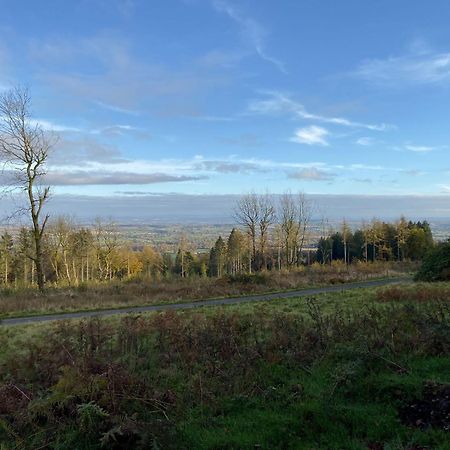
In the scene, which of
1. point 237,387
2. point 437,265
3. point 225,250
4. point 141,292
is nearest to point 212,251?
point 225,250

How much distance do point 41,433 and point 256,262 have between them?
50931 mm

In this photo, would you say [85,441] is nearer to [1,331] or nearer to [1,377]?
[1,377]

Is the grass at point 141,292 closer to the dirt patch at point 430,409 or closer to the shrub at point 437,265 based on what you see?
the shrub at point 437,265

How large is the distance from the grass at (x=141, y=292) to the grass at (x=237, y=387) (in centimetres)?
1249

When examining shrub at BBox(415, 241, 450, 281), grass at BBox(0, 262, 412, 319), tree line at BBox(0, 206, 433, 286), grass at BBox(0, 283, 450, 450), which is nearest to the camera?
grass at BBox(0, 283, 450, 450)

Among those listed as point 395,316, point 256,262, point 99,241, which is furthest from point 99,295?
point 99,241

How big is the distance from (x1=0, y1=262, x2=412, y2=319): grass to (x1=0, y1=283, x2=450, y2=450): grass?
492 inches

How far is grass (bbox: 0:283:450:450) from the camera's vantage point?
16.0 feet

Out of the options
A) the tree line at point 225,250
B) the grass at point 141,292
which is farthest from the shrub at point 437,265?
the tree line at point 225,250

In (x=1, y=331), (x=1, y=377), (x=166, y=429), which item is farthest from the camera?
(x=1, y=331)

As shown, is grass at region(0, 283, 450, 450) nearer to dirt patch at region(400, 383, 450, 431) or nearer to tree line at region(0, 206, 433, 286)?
dirt patch at region(400, 383, 450, 431)

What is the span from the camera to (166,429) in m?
4.83

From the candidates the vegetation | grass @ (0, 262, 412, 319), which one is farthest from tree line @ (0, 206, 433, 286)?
grass @ (0, 262, 412, 319)

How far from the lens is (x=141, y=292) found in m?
25.3
